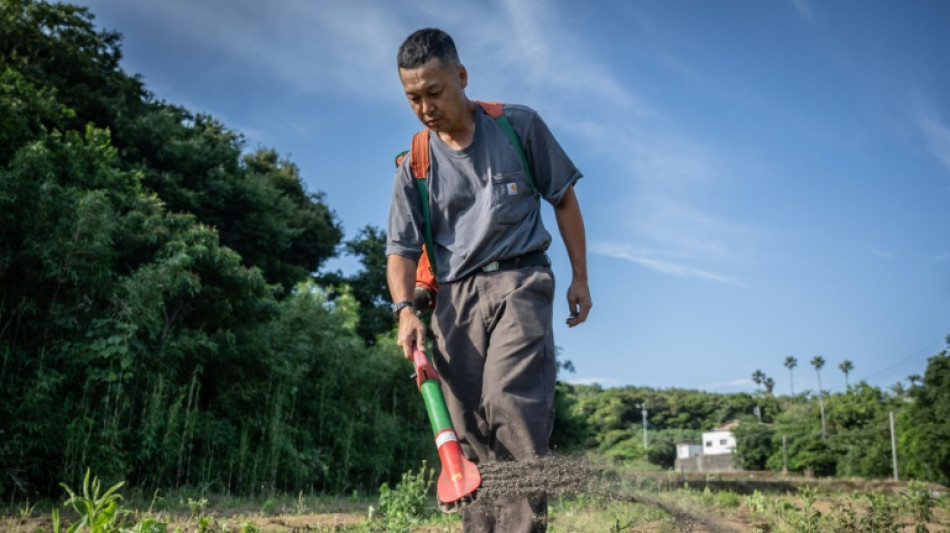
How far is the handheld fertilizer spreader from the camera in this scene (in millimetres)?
2387

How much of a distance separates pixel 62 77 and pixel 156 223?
9.90 m

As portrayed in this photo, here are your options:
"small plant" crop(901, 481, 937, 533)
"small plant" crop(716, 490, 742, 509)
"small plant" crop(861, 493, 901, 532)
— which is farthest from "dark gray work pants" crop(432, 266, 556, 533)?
"small plant" crop(716, 490, 742, 509)

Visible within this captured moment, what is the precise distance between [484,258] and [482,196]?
0.23 meters

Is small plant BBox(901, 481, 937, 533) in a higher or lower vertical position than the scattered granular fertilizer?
lower

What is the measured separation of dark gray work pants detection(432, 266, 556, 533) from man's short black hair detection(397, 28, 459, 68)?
77 cm

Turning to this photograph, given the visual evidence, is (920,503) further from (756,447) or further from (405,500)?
(756,447)

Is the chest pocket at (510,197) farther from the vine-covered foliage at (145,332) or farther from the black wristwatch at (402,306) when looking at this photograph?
the vine-covered foliage at (145,332)

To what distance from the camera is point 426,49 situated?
2668 mm

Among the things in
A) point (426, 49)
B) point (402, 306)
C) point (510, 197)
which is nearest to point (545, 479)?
point (402, 306)

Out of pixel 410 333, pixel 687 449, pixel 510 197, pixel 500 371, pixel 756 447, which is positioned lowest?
pixel 687 449

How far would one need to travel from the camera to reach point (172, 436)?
8.41 m

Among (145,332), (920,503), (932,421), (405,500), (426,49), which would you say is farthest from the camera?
(932,421)

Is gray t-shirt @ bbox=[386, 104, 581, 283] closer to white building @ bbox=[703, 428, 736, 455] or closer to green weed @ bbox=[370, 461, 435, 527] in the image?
green weed @ bbox=[370, 461, 435, 527]

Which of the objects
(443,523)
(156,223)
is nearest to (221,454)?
(156,223)
